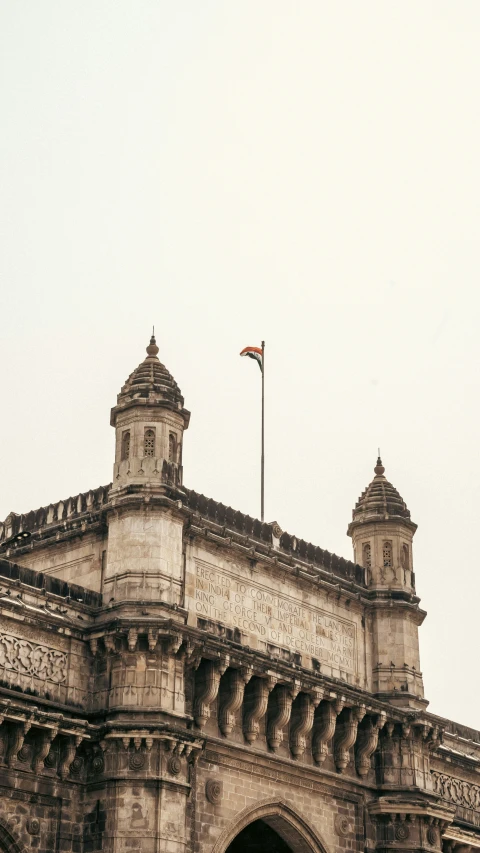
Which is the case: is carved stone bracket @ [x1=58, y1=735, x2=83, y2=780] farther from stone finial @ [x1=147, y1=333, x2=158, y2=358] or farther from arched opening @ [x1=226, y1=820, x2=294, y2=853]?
stone finial @ [x1=147, y1=333, x2=158, y2=358]

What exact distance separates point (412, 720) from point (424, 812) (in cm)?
229

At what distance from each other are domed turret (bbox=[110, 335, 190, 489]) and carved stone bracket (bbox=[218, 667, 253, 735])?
4.55 m

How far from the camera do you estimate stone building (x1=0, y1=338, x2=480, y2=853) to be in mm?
28141

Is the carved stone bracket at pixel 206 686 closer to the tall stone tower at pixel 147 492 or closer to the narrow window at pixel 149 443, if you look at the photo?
the tall stone tower at pixel 147 492

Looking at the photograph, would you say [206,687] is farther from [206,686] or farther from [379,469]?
[379,469]

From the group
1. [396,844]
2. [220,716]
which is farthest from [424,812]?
[220,716]

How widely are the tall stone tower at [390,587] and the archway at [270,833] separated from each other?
15.2 feet

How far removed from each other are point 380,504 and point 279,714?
8.25m

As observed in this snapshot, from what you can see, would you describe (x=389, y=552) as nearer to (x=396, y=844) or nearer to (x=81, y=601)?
(x=396, y=844)

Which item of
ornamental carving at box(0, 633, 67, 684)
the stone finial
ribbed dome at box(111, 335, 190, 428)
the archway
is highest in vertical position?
the stone finial

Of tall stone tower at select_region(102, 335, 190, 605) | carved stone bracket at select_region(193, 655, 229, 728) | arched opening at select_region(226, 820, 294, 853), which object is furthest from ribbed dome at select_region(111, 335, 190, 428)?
arched opening at select_region(226, 820, 294, 853)

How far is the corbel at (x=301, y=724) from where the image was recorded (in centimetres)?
3272

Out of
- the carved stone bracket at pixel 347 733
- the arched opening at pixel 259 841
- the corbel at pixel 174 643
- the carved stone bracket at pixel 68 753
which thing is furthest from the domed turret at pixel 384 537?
the carved stone bracket at pixel 68 753

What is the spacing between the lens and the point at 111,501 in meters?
31.4
